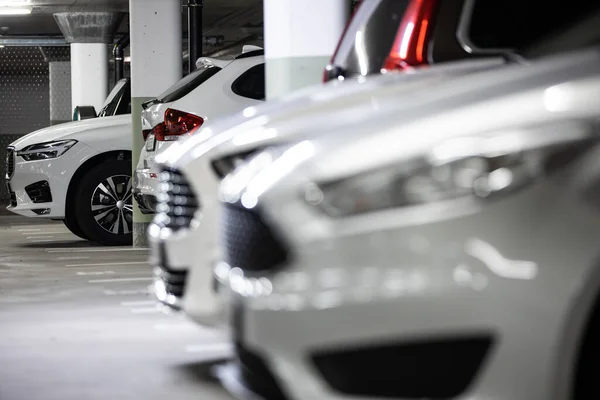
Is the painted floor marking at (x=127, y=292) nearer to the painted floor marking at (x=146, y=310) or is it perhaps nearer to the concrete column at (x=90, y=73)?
the painted floor marking at (x=146, y=310)

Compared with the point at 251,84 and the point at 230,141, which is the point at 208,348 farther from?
the point at 251,84

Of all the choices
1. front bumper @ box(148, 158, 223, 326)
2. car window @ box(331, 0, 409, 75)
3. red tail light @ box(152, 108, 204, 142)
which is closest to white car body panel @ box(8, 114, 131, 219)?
red tail light @ box(152, 108, 204, 142)

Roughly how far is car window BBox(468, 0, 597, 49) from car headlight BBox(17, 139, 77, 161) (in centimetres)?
801

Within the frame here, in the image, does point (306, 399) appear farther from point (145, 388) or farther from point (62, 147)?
point (62, 147)

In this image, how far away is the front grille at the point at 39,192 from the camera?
1175 centimetres

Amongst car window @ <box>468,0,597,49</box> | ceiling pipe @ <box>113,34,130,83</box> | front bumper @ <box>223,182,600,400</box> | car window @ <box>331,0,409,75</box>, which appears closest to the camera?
front bumper @ <box>223,182,600,400</box>

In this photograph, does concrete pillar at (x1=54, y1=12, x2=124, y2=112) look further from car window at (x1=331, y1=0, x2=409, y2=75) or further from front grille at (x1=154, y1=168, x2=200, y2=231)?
front grille at (x1=154, y1=168, x2=200, y2=231)

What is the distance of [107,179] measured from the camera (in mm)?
11773

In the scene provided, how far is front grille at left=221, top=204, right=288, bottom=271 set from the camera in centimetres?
274

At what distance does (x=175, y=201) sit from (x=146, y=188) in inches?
207

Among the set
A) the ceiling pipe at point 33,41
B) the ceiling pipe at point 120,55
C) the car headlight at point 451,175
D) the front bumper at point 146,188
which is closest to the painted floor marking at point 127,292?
the front bumper at point 146,188

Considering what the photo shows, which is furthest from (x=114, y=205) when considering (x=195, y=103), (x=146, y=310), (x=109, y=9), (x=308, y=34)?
(x=109, y=9)

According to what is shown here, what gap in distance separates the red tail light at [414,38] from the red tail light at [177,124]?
5.13 m

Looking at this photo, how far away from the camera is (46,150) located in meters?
11.7
